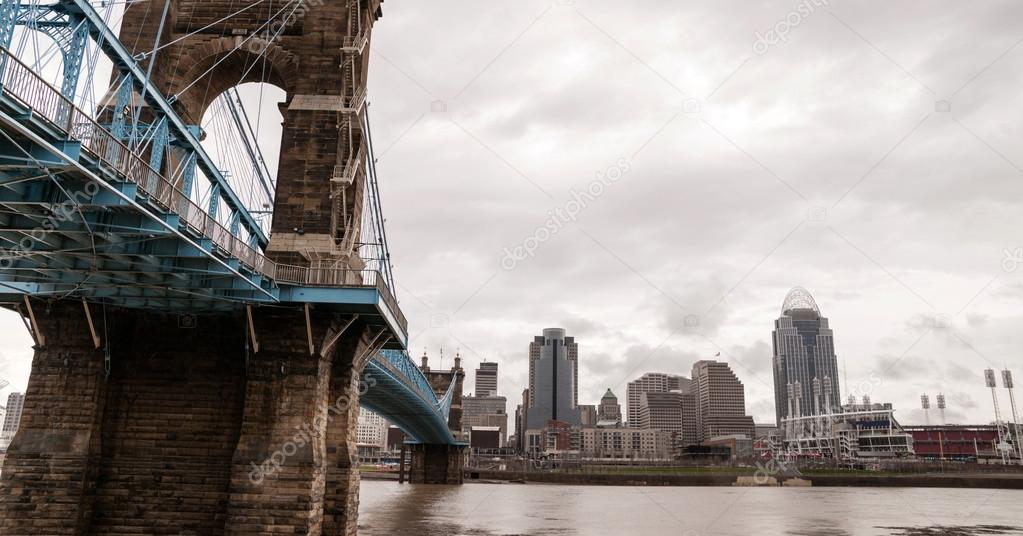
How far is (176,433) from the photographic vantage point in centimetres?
3066

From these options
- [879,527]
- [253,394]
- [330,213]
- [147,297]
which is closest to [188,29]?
[330,213]

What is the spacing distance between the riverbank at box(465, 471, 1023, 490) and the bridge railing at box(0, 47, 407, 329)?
12579cm

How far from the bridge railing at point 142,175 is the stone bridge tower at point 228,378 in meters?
1.33

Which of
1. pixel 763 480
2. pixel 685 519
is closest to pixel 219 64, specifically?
pixel 685 519

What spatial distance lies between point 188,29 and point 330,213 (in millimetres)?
11924

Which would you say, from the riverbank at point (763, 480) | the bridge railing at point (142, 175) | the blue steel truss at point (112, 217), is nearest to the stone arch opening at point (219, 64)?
the blue steel truss at point (112, 217)

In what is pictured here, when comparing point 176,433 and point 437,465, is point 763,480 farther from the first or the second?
point 176,433

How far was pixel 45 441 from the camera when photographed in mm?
28266

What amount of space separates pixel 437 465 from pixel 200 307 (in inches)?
4293

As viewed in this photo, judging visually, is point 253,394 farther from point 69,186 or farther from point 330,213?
point 69,186

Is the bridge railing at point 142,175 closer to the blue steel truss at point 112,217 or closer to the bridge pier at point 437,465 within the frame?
the blue steel truss at point 112,217

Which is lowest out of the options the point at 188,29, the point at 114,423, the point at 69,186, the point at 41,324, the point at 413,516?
the point at 413,516

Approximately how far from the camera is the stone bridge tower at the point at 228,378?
28453mm

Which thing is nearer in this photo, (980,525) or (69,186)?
(69,186)
